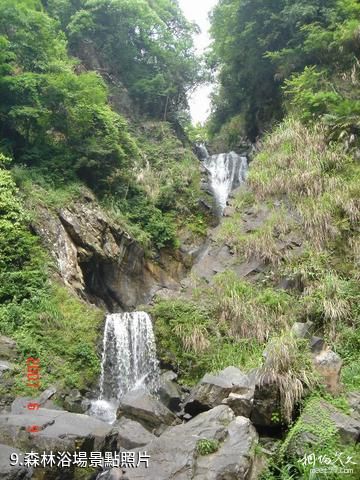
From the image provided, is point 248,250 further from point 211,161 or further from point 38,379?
point 211,161

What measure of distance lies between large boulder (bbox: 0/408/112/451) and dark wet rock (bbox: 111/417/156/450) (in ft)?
0.71

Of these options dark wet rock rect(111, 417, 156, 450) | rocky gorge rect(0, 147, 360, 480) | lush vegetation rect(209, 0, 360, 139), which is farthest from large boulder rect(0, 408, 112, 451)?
lush vegetation rect(209, 0, 360, 139)

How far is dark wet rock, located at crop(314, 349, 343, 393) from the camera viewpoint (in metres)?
6.09

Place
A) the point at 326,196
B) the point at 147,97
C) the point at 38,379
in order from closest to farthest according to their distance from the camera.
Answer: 1. the point at 38,379
2. the point at 326,196
3. the point at 147,97

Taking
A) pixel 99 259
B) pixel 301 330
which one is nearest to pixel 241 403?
pixel 301 330

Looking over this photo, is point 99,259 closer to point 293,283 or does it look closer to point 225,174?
point 293,283

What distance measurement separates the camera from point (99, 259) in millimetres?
12742

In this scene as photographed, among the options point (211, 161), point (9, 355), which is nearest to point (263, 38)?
point (211, 161)

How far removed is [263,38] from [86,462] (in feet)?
55.1

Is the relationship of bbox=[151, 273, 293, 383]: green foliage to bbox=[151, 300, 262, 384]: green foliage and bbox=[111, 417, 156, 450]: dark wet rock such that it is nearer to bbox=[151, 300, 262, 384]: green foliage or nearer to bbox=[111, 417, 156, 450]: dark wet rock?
bbox=[151, 300, 262, 384]: green foliage

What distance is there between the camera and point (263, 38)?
17.4m

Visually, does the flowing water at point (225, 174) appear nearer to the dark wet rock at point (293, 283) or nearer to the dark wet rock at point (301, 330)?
the dark wet rock at point (293, 283)

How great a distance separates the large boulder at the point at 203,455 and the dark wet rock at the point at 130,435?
0.62 metres

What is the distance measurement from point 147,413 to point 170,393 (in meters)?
1.40
